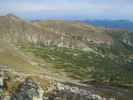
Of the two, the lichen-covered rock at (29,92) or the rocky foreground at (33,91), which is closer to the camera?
the lichen-covered rock at (29,92)

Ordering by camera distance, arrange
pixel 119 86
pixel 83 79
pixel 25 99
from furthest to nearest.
A: pixel 83 79 < pixel 119 86 < pixel 25 99

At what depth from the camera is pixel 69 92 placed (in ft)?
266

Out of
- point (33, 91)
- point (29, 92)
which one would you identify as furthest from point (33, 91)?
point (29, 92)

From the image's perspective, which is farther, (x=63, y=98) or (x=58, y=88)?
(x=58, y=88)

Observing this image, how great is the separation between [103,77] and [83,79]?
18494 millimetres

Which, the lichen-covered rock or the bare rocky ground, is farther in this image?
the bare rocky ground

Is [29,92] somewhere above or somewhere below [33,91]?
below

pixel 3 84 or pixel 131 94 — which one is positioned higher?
pixel 3 84

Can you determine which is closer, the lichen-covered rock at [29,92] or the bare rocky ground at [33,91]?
the lichen-covered rock at [29,92]

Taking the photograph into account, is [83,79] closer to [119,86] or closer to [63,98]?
[119,86]

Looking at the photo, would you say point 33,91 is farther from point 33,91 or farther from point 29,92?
point 29,92

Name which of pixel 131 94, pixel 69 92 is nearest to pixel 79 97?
pixel 69 92

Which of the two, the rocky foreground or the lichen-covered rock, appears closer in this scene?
the lichen-covered rock

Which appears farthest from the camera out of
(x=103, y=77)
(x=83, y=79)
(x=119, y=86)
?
(x=103, y=77)
